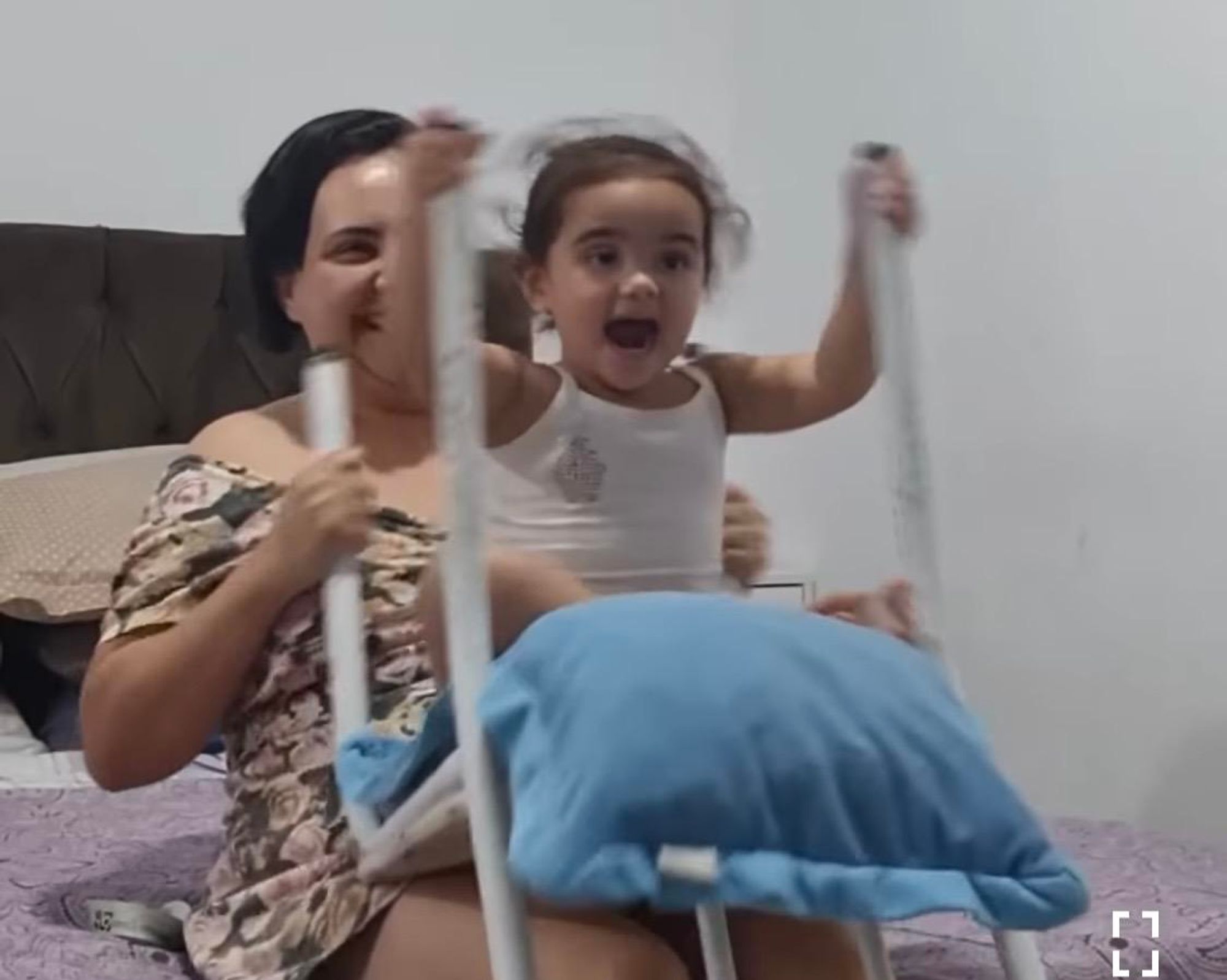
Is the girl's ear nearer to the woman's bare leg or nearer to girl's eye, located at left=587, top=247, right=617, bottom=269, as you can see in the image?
girl's eye, located at left=587, top=247, right=617, bottom=269

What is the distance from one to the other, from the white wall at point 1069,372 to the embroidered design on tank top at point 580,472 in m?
0.89

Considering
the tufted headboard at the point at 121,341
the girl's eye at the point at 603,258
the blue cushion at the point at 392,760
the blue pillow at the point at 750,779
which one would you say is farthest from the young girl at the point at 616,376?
the tufted headboard at the point at 121,341

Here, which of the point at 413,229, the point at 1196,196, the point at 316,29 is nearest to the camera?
the point at 413,229

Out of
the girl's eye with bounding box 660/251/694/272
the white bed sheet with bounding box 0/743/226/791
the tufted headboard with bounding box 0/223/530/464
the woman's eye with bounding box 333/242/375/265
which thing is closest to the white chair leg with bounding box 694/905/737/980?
the girl's eye with bounding box 660/251/694/272

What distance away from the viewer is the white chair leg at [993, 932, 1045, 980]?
2.51 ft

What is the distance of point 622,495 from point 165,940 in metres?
0.48

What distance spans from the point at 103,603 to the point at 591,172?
1.03m

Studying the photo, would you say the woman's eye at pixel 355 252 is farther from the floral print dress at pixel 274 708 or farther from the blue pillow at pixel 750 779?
the blue pillow at pixel 750 779

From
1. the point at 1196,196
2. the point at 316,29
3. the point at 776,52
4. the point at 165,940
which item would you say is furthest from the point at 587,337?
the point at 776,52

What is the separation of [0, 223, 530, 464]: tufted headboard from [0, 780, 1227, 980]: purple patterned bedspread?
61 cm

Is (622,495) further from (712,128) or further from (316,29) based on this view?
(712,128)

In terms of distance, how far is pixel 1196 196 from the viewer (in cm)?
184

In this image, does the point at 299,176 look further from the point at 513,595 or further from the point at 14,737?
the point at 14,737

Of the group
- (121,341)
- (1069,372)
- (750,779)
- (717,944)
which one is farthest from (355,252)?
(1069,372)
